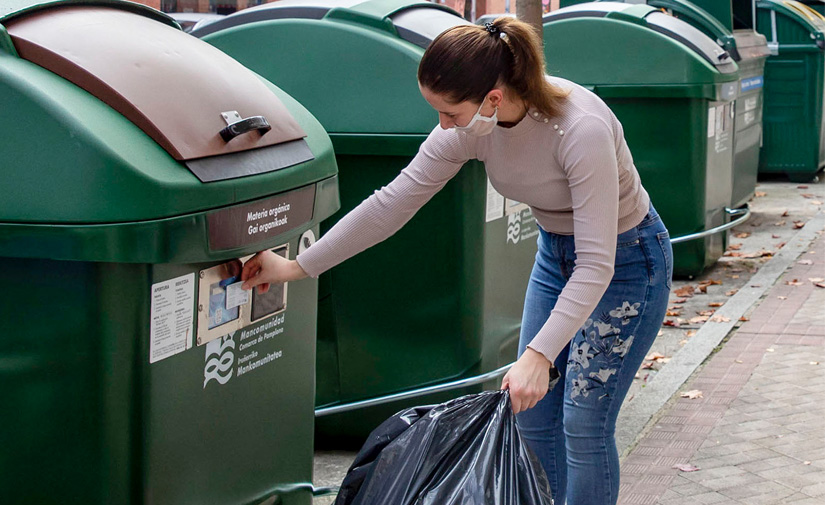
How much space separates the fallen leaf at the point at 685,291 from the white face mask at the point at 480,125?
449 centimetres

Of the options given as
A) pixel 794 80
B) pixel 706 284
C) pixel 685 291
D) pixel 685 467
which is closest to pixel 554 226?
pixel 685 467

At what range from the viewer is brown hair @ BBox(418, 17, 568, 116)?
2.29 meters

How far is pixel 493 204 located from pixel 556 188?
1197 millimetres

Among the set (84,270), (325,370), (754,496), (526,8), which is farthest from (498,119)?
(526,8)

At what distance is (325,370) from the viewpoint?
151 inches

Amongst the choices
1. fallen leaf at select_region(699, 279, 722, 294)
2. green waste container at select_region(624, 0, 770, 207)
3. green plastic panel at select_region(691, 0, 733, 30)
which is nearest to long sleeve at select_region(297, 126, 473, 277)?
fallen leaf at select_region(699, 279, 722, 294)

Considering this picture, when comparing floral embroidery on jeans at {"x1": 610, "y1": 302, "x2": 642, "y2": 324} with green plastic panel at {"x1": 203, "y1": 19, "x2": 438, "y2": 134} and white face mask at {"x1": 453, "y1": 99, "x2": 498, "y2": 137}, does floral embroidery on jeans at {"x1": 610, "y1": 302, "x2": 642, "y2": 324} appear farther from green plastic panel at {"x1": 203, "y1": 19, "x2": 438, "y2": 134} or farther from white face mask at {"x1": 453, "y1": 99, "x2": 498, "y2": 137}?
green plastic panel at {"x1": 203, "y1": 19, "x2": 438, "y2": 134}

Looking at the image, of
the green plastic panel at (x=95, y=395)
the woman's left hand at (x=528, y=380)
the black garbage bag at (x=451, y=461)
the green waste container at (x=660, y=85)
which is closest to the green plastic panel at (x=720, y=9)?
the green waste container at (x=660, y=85)

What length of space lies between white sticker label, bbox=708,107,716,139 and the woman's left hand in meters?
4.48

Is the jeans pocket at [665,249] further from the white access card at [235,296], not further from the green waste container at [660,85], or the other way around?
the green waste container at [660,85]

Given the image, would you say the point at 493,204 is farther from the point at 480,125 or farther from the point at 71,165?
the point at 71,165

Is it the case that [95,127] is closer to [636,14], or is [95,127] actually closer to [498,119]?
[498,119]

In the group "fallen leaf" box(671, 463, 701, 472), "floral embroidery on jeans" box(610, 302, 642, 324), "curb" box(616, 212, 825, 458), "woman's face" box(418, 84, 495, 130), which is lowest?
"fallen leaf" box(671, 463, 701, 472)

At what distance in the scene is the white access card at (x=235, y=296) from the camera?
7.65 ft
